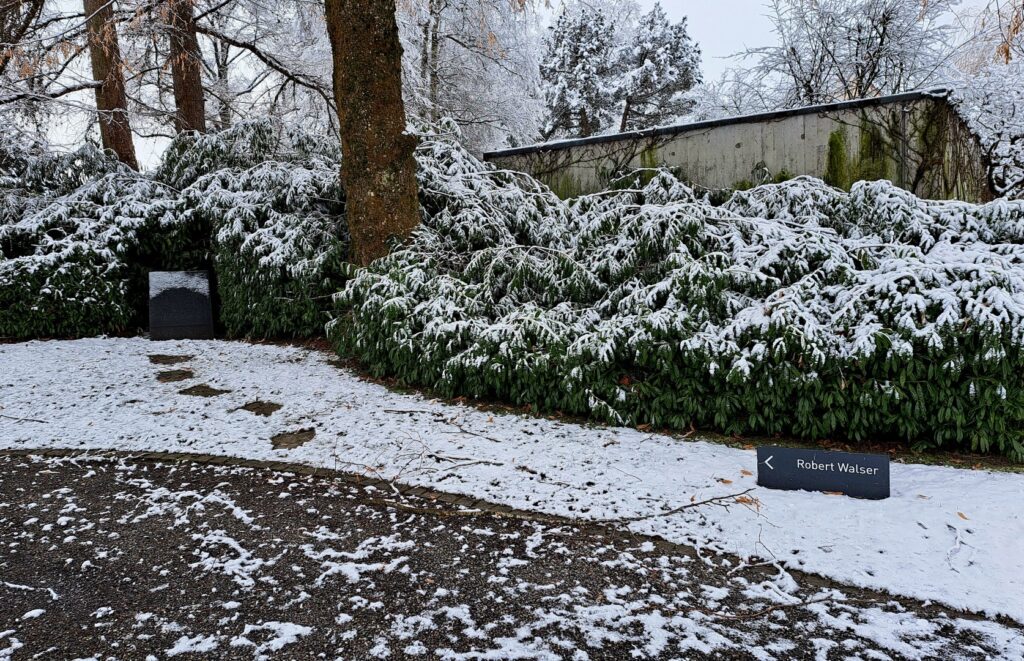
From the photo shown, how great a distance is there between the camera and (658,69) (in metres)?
17.0

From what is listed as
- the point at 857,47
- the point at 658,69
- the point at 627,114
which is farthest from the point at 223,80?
the point at 857,47

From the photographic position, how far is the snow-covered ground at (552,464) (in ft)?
7.48

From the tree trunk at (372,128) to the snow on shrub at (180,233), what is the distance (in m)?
0.62

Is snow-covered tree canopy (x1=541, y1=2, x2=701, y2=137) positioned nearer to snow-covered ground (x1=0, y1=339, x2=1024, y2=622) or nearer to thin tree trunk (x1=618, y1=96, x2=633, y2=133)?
thin tree trunk (x1=618, y1=96, x2=633, y2=133)

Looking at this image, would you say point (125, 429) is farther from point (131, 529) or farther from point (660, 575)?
point (660, 575)

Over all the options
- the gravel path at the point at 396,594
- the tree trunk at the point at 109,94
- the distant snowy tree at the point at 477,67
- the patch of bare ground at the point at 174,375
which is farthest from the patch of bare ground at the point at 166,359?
the distant snowy tree at the point at 477,67

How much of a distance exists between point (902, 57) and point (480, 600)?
11.7 m

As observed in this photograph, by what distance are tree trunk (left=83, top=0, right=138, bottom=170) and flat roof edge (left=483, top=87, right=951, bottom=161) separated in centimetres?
509

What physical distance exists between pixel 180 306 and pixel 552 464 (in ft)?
17.3

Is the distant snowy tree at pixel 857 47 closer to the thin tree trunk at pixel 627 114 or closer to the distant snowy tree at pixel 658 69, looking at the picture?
the distant snowy tree at pixel 658 69

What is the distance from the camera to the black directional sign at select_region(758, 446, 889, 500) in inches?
103

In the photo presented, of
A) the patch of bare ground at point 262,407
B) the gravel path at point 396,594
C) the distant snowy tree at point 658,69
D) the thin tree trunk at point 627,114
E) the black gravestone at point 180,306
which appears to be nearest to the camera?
the gravel path at point 396,594

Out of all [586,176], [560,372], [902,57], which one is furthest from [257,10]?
[902,57]

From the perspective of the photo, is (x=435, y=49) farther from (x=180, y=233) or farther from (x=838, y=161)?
(x=838, y=161)
